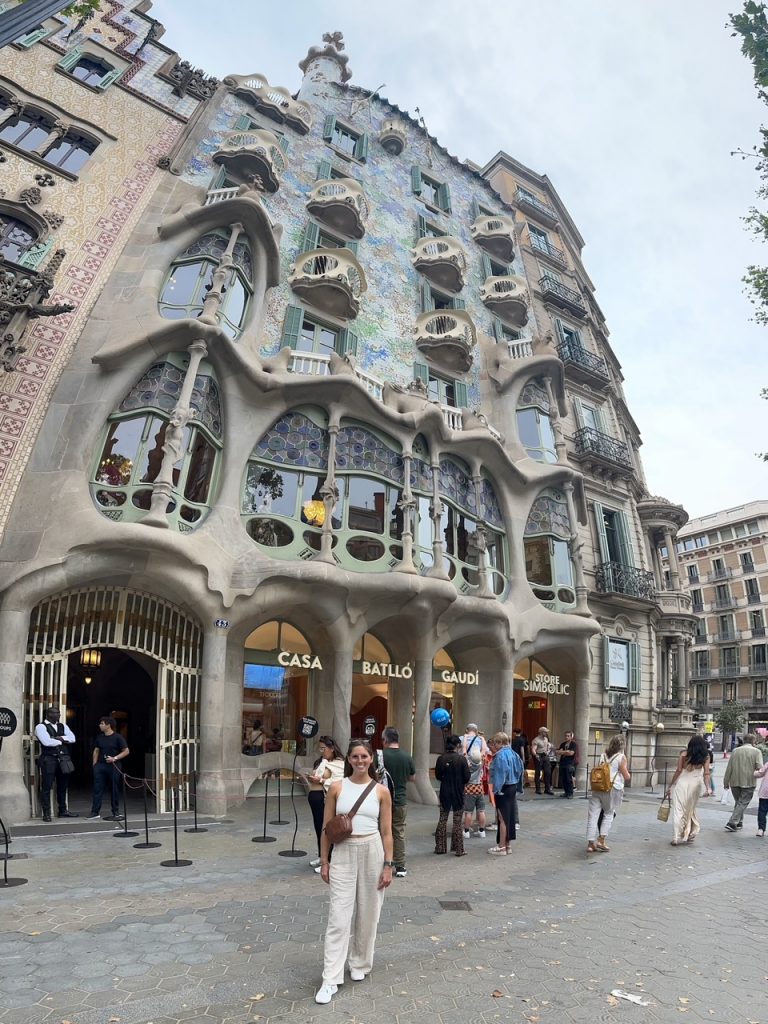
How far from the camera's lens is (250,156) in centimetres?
1939

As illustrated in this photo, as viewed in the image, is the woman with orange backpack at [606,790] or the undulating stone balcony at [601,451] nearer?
the woman with orange backpack at [606,790]

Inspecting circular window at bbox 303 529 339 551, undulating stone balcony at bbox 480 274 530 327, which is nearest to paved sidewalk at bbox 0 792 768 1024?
circular window at bbox 303 529 339 551

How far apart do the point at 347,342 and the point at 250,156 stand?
6.19m

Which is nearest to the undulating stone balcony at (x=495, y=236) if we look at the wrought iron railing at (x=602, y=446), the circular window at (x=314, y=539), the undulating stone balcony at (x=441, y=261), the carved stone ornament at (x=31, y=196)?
the undulating stone balcony at (x=441, y=261)

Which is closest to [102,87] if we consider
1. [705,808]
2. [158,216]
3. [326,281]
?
[158,216]

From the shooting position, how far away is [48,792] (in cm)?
1136

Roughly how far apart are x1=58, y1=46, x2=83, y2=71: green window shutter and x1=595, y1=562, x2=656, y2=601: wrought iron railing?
75.0 feet

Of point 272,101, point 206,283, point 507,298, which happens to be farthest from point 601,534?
point 272,101

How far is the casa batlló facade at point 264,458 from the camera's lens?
13.3m

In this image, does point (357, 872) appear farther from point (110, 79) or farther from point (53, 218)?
point (110, 79)

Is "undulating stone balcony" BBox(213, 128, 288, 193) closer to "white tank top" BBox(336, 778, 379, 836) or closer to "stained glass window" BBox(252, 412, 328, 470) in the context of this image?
"stained glass window" BBox(252, 412, 328, 470)

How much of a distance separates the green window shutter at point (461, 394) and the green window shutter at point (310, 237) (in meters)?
6.28

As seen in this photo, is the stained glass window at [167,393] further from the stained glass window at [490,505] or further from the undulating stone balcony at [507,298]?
the undulating stone balcony at [507,298]

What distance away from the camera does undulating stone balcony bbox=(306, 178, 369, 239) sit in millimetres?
21156
